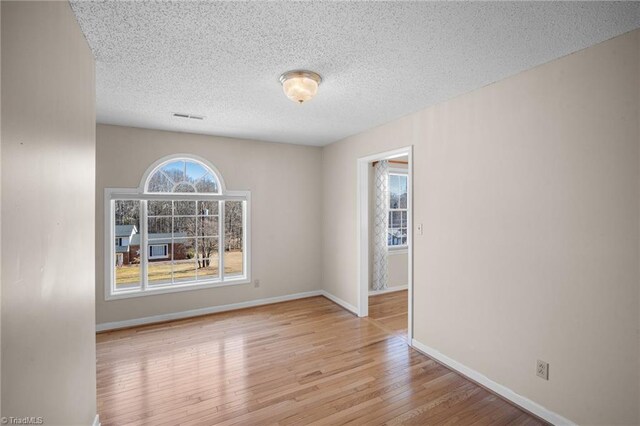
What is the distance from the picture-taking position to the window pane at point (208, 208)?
4.20 m

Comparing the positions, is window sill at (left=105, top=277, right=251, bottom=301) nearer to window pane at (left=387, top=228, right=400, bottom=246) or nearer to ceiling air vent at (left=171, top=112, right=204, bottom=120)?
ceiling air vent at (left=171, top=112, right=204, bottom=120)

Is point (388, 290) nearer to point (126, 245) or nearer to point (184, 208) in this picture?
point (184, 208)

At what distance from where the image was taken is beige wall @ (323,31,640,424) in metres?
1.74

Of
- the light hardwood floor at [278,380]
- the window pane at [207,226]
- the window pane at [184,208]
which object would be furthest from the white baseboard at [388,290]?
the window pane at [184,208]

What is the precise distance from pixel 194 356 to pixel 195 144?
8.72ft

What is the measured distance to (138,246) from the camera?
3.83 m

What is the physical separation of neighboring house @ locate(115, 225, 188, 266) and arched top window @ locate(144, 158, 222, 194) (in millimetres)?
580

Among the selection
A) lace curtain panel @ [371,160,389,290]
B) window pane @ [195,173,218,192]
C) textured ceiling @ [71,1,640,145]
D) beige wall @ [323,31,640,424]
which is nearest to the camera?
textured ceiling @ [71,1,640,145]

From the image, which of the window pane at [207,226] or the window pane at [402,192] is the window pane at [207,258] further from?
the window pane at [402,192]

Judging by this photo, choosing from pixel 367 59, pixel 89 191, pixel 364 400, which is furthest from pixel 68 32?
pixel 364 400

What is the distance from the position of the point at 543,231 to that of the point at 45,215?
2.83 m

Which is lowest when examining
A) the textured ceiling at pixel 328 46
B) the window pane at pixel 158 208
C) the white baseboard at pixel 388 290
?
the white baseboard at pixel 388 290

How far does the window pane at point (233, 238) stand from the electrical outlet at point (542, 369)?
3620mm

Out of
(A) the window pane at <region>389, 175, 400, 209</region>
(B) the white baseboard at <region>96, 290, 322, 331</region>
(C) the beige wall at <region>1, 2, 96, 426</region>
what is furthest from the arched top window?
(A) the window pane at <region>389, 175, 400, 209</region>
